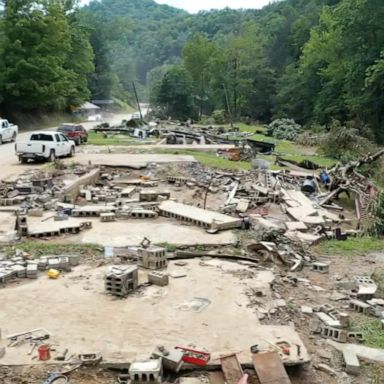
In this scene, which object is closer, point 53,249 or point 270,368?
point 270,368

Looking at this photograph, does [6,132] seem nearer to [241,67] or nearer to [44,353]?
[44,353]

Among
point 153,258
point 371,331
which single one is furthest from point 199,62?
point 371,331

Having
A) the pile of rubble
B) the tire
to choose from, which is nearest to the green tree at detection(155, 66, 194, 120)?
the tire

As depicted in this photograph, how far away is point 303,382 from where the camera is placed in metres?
6.46

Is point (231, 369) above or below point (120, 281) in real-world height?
below

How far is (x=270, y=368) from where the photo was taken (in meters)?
6.29

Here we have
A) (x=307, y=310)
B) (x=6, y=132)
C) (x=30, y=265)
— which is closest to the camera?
(x=307, y=310)

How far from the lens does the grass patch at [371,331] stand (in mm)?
7620

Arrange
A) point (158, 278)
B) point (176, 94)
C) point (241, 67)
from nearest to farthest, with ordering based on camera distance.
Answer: point (158, 278)
point (176, 94)
point (241, 67)

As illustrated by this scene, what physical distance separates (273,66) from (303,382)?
8229cm

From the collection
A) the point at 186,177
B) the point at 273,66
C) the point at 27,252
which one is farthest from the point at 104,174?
the point at 273,66

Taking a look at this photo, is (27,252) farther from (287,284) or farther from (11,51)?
(11,51)

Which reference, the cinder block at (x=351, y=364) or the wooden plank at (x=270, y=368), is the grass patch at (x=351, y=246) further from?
the wooden plank at (x=270, y=368)

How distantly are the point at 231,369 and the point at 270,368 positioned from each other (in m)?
0.47
